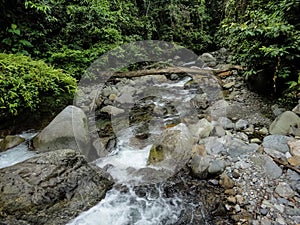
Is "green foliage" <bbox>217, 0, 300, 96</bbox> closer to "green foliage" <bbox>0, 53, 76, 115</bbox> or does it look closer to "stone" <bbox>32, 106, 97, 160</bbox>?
"stone" <bbox>32, 106, 97, 160</bbox>

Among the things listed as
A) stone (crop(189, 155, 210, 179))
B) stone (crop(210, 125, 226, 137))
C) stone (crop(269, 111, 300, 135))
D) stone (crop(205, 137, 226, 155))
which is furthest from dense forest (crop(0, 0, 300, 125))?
stone (crop(189, 155, 210, 179))

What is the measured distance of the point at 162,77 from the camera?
23.9 ft

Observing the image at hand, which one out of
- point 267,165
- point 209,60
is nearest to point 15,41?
point 267,165

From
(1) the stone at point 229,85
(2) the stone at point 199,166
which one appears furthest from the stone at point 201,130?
(1) the stone at point 229,85

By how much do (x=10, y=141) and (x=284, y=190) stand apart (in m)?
3.85

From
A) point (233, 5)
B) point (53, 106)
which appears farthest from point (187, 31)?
point (53, 106)

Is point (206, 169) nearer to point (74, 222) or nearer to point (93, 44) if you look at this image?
point (74, 222)

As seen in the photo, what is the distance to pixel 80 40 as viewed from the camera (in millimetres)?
6664

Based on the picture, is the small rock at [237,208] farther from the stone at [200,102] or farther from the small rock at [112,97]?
the small rock at [112,97]

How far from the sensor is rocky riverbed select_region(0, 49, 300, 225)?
2291 millimetres

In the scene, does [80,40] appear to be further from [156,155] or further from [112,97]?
[156,155]

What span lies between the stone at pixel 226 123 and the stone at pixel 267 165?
87 centimetres

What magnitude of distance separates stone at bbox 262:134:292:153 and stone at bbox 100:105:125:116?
10.3 ft

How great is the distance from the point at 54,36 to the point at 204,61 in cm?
Result: 588
